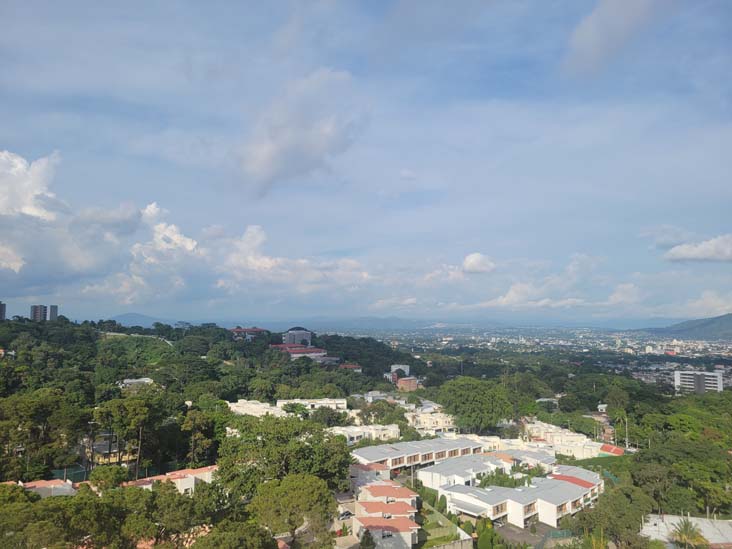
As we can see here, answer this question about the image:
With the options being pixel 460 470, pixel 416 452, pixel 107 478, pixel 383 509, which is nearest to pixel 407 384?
pixel 416 452

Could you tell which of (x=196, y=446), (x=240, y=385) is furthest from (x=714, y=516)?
(x=240, y=385)

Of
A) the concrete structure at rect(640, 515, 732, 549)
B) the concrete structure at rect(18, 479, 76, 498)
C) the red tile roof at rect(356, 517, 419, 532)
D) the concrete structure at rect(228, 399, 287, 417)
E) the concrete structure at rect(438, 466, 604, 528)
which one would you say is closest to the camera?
the concrete structure at rect(18, 479, 76, 498)

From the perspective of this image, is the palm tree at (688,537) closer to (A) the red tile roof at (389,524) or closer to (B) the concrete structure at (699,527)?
(B) the concrete structure at (699,527)

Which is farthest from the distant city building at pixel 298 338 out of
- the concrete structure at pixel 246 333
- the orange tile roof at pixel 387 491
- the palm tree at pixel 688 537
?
the palm tree at pixel 688 537

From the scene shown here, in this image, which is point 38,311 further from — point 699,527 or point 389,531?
point 699,527

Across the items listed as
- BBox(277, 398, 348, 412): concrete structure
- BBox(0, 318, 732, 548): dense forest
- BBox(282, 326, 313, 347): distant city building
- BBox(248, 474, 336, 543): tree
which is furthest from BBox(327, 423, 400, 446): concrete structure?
BBox(282, 326, 313, 347): distant city building

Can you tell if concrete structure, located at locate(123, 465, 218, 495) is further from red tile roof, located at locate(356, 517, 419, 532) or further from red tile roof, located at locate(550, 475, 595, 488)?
red tile roof, located at locate(550, 475, 595, 488)
